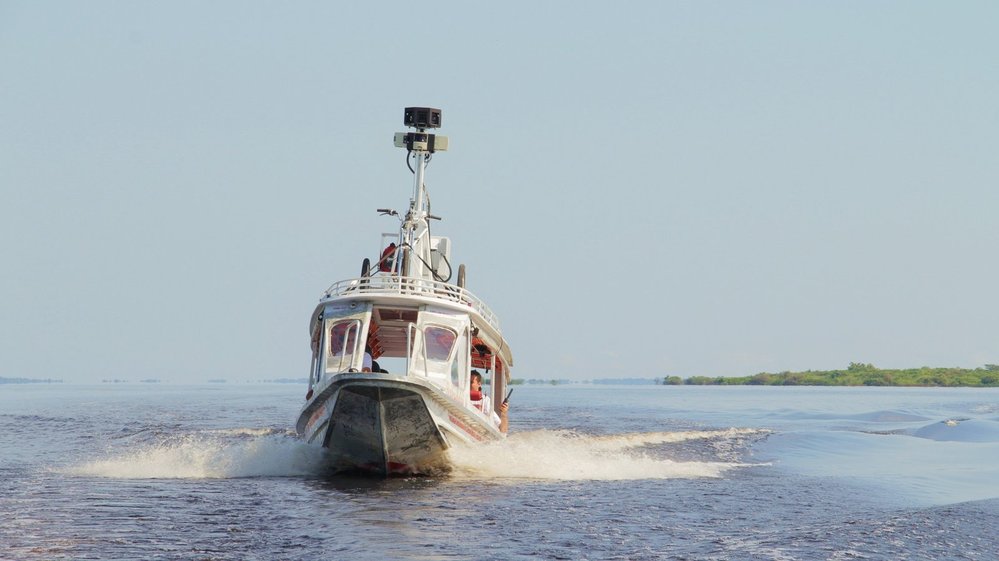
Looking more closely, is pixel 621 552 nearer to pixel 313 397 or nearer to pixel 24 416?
pixel 313 397

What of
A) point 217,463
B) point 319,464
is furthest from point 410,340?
point 217,463

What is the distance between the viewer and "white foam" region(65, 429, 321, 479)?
71.2 ft

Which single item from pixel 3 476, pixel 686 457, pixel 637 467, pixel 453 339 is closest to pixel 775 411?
pixel 686 457

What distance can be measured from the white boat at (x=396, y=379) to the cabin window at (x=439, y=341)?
2cm

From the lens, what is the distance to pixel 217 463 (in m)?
22.8

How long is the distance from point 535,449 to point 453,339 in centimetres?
522

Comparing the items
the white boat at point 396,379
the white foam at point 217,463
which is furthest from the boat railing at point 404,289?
the white foam at point 217,463

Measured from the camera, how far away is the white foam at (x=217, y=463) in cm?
2170

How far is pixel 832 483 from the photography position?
22281 millimetres

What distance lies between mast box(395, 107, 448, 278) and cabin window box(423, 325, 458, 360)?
3967 mm

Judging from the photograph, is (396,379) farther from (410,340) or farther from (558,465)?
(558,465)

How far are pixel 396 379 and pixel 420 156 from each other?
888cm

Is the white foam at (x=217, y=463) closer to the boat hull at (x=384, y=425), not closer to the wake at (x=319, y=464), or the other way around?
the wake at (x=319, y=464)

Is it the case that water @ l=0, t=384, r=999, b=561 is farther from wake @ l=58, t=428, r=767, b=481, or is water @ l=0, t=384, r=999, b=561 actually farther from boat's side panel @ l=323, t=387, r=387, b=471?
boat's side panel @ l=323, t=387, r=387, b=471
